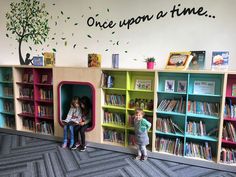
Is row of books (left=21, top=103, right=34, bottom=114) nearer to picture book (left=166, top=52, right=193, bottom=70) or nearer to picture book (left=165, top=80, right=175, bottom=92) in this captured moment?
picture book (left=165, top=80, right=175, bottom=92)

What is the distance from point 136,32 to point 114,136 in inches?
73.8

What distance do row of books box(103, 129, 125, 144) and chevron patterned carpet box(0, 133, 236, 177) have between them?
0.22 m

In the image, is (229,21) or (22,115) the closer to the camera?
(229,21)

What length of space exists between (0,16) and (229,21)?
4602 millimetres

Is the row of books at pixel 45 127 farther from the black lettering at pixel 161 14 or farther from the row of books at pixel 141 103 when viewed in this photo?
the black lettering at pixel 161 14

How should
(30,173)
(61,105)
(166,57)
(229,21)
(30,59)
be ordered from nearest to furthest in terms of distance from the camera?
1. (30,173)
2. (229,21)
3. (166,57)
4. (61,105)
5. (30,59)

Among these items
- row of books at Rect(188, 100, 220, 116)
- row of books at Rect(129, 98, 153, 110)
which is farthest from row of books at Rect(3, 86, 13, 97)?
row of books at Rect(188, 100, 220, 116)

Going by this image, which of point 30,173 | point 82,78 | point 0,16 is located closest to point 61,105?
point 82,78

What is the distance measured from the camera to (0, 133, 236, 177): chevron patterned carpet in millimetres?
2725

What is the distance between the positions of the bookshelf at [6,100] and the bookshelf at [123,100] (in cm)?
218

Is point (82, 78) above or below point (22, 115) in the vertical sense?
above

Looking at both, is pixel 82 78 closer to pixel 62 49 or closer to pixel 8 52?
pixel 62 49

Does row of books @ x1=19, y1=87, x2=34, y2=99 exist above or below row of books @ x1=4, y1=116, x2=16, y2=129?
above

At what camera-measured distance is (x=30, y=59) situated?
4316 millimetres
